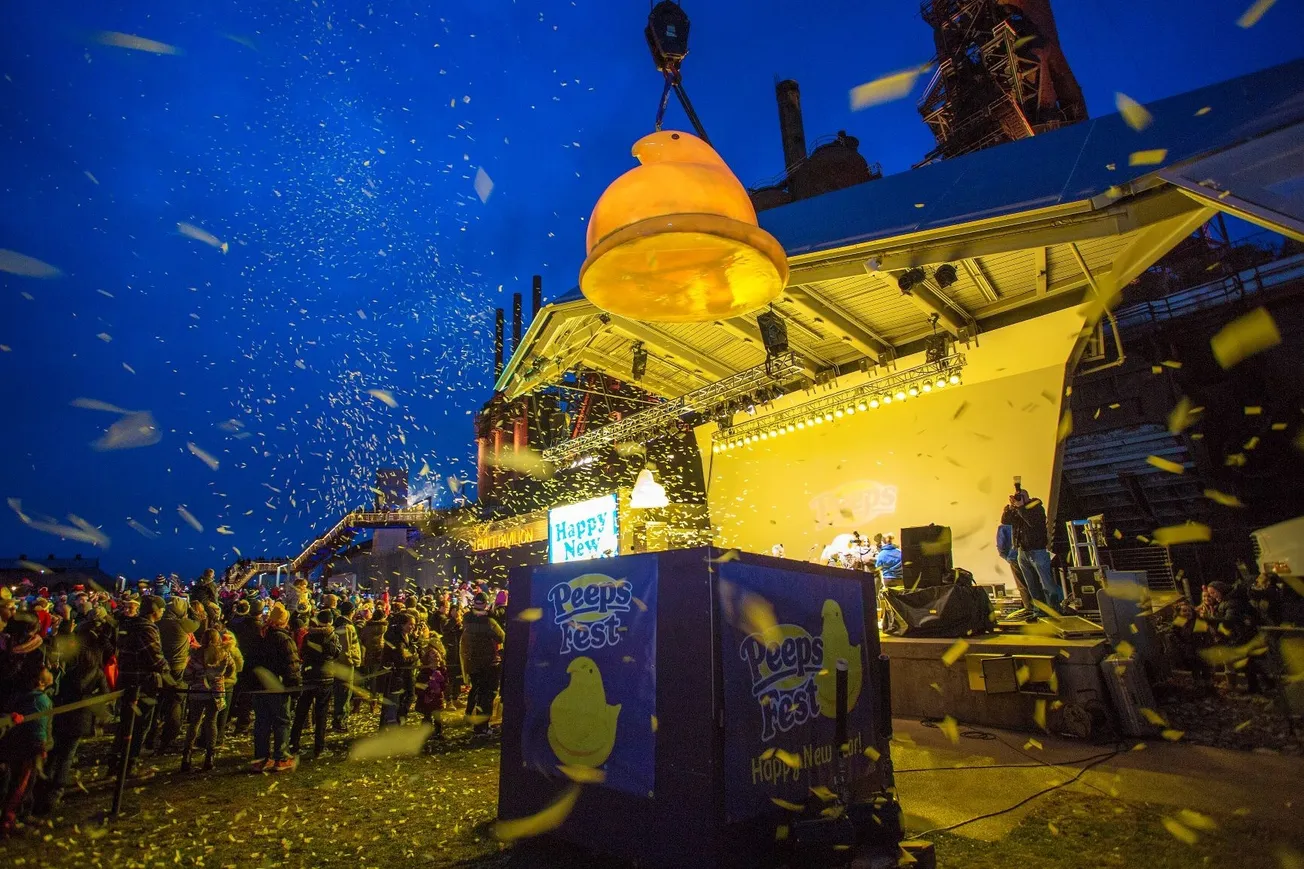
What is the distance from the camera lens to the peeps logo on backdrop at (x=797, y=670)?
9.75ft

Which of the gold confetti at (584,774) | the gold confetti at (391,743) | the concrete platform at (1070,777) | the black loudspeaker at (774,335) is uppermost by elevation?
the black loudspeaker at (774,335)

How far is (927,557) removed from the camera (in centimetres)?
938

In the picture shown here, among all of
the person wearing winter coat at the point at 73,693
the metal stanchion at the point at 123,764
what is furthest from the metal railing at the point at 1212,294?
the person wearing winter coat at the point at 73,693

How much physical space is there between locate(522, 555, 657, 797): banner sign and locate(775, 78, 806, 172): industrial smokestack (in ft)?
92.0

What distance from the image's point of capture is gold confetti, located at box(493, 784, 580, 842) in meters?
3.31

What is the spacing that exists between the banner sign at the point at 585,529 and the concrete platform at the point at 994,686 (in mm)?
4731

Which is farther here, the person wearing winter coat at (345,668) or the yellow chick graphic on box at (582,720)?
the person wearing winter coat at (345,668)

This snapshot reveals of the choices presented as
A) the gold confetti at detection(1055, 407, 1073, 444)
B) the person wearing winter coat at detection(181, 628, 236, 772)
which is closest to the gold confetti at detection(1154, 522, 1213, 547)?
the gold confetti at detection(1055, 407, 1073, 444)

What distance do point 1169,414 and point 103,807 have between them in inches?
982

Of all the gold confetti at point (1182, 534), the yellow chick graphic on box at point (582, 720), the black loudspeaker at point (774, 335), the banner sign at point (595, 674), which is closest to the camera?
the banner sign at point (595, 674)

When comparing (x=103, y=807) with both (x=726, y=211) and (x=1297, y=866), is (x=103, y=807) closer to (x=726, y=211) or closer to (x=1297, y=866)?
(x=726, y=211)

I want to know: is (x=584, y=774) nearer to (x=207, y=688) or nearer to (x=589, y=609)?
(x=589, y=609)

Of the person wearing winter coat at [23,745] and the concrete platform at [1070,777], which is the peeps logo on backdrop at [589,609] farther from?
the person wearing winter coat at [23,745]

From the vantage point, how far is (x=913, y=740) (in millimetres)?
6762
